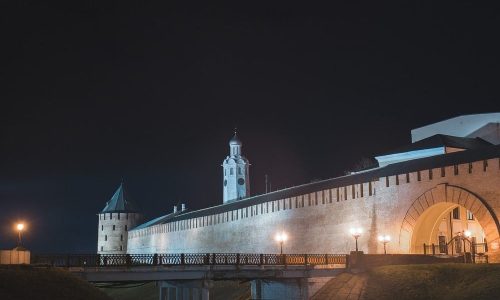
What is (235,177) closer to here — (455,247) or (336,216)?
(336,216)

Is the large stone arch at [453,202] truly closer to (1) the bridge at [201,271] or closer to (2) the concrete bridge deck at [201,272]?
(1) the bridge at [201,271]

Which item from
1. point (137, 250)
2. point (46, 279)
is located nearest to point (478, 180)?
point (46, 279)

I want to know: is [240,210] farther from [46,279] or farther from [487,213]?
[46,279]

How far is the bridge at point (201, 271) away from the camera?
23234mm

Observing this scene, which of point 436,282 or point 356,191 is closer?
point 436,282

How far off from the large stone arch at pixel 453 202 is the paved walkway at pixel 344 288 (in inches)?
281

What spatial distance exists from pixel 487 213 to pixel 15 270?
72.8ft

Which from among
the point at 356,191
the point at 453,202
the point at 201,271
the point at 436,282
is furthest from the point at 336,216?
the point at 201,271

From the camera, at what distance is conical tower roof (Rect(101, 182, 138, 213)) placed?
86.4 metres

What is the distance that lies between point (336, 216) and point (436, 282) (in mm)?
16072

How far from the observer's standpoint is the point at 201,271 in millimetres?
25672

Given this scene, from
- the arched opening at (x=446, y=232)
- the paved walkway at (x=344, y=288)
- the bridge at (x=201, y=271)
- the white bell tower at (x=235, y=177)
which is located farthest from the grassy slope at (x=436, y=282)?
the white bell tower at (x=235, y=177)

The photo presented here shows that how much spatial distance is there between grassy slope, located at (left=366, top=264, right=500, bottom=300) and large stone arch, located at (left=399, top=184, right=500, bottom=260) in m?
5.30

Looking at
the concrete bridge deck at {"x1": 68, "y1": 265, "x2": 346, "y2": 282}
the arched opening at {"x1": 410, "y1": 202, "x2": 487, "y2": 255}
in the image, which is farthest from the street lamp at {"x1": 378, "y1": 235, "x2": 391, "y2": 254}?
the concrete bridge deck at {"x1": 68, "y1": 265, "x2": 346, "y2": 282}
